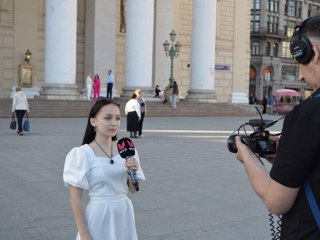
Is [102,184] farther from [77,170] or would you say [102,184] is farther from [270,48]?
[270,48]

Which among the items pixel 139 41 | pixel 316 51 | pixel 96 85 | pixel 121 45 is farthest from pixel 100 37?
pixel 316 51

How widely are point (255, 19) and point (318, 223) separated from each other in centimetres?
7945

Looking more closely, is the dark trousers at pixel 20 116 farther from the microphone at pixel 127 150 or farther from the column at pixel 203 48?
the column at pixel 203 48

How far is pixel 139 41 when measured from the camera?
2822 cm

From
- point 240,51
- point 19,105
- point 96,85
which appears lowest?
point 19,105

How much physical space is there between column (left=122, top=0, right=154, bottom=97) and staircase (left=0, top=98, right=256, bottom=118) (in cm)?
169

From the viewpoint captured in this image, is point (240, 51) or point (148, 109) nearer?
point (148, 109)

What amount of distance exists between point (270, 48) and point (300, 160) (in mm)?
79412

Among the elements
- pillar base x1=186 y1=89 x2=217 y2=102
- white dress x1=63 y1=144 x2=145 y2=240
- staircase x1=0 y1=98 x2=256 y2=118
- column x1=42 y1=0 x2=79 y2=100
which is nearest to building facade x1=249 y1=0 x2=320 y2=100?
staircase x1=0 y1=98 x2=256 y2=118

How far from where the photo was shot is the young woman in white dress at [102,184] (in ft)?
10.8

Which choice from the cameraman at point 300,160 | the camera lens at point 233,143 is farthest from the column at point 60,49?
the cameraman at point 300,160

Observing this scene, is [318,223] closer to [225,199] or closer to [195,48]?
[225,199]

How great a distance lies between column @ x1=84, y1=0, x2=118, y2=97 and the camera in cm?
3406

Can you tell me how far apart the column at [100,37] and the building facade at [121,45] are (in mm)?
68
